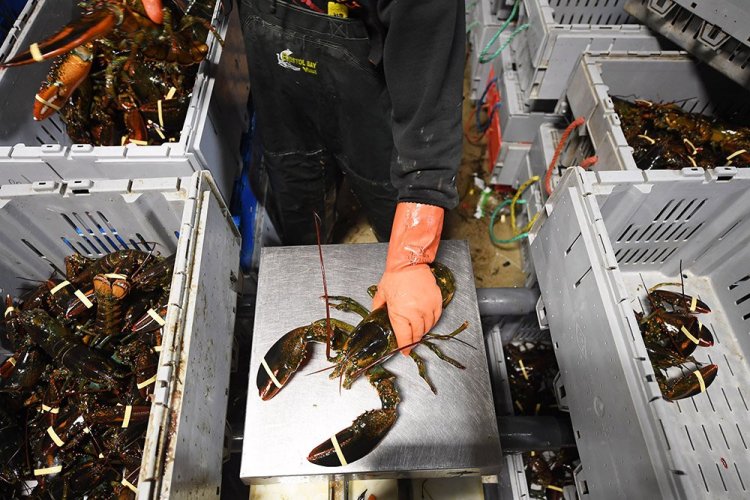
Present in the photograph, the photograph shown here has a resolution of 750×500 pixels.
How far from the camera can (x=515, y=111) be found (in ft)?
8.77

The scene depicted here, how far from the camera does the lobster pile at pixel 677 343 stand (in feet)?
5.60

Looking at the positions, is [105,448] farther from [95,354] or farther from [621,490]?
[621,490]

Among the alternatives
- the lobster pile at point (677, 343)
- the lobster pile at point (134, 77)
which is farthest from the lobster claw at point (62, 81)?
the lobster pile at point (677, 343)

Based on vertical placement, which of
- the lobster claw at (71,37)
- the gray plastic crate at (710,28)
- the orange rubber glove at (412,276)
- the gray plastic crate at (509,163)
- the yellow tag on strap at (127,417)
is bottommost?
the yellow tag on strap at (127,417)

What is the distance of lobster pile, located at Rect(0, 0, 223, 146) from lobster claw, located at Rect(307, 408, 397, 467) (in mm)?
1557

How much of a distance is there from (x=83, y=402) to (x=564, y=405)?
1956mm

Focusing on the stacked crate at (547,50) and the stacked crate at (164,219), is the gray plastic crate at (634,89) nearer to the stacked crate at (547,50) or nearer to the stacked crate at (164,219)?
the stacked crate at (547,50)

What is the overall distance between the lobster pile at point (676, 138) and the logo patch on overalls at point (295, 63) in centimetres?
164

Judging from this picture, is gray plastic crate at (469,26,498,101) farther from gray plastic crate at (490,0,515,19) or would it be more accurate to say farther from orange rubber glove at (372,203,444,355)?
orange rubber glove at (372,203,444,355)

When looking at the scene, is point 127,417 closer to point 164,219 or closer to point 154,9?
point 164,219

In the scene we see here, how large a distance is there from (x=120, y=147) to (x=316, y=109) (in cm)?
79

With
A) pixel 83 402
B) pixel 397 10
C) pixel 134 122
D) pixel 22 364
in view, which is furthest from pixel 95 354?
pixel 397 10

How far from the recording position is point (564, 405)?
186cm

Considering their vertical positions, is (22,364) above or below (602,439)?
above
